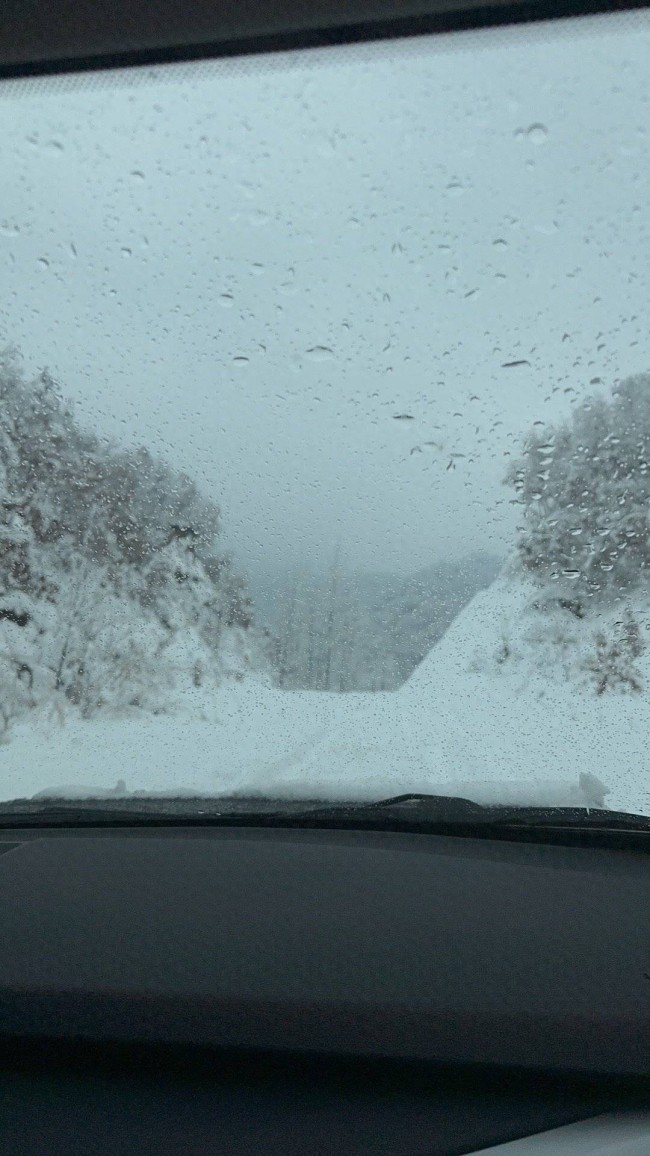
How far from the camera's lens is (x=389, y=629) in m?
5.21

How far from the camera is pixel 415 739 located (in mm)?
4551

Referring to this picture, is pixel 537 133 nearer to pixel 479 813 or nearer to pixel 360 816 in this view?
pixel 479 813

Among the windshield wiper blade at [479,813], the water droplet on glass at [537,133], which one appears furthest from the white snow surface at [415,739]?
the water droplet on glass at [537,133]

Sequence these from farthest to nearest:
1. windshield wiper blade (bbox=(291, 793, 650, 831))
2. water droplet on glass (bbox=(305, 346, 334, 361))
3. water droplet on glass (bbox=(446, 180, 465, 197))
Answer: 1. water droplet on glass (bbox=(305, 346, 334, 361))
2. water droplet on glass (bbox=(446, 180, 465, 197))
3. windshield wiper blade (bbox=(291, 793, 650, 831))

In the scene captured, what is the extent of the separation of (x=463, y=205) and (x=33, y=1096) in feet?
13.8

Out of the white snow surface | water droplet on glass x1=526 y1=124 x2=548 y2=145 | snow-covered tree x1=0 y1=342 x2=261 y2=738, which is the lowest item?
the white snow surface

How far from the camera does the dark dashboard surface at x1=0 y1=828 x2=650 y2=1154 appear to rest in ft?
6.41

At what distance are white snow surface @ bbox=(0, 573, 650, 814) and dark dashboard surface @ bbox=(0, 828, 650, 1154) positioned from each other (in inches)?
33.1

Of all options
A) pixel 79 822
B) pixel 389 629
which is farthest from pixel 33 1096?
pixel 389 629

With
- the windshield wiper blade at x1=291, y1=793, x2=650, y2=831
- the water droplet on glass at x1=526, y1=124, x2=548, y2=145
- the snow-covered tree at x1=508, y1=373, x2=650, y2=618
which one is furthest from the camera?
the snow-covered tree at x1=508, y1=373, x2=650, y2=618

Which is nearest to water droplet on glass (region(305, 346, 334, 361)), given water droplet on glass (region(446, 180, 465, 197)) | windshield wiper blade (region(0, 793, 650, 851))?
water droplet on glass (region(446, 180, 465, 197))

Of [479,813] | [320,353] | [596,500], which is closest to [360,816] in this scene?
[479,813]

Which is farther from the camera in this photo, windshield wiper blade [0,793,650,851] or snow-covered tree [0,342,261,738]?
snow-covered tree [0,342,261,738]

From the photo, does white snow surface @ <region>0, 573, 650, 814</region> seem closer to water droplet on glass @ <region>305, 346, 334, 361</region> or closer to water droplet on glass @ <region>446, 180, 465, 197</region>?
water droplet on glass @ <region>305, 346, 334, 361</region>
